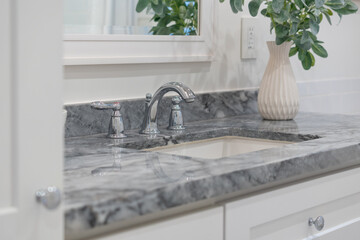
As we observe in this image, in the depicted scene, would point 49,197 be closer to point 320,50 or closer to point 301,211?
point 301,211

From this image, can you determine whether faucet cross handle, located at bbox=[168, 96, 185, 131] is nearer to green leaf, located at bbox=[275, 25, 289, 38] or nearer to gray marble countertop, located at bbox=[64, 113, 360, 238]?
gray marble countertop, located at bbox=[64, 113, 360, 238]

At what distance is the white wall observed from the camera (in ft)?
5.08

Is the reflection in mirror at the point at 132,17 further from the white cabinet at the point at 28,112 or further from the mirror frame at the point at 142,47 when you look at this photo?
the white cabinet at the point at 28,112

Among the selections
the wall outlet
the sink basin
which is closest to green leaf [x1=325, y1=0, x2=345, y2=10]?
the wall outlet

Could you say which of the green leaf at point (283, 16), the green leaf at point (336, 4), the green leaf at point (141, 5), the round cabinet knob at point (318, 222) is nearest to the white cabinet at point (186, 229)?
the round cabinet knob at point (318, 222)

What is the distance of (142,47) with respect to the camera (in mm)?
1646

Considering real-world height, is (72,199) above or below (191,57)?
below

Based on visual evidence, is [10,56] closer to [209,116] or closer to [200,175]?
[200,175]

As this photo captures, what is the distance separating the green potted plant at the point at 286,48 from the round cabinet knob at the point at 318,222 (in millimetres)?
537

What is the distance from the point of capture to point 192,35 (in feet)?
5.93

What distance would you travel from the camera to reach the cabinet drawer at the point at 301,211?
3.81 ft

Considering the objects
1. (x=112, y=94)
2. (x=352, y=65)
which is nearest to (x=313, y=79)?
(x=352, y=65)

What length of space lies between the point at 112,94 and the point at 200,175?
615 millimetres

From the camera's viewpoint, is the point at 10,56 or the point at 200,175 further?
the point at 200,175
